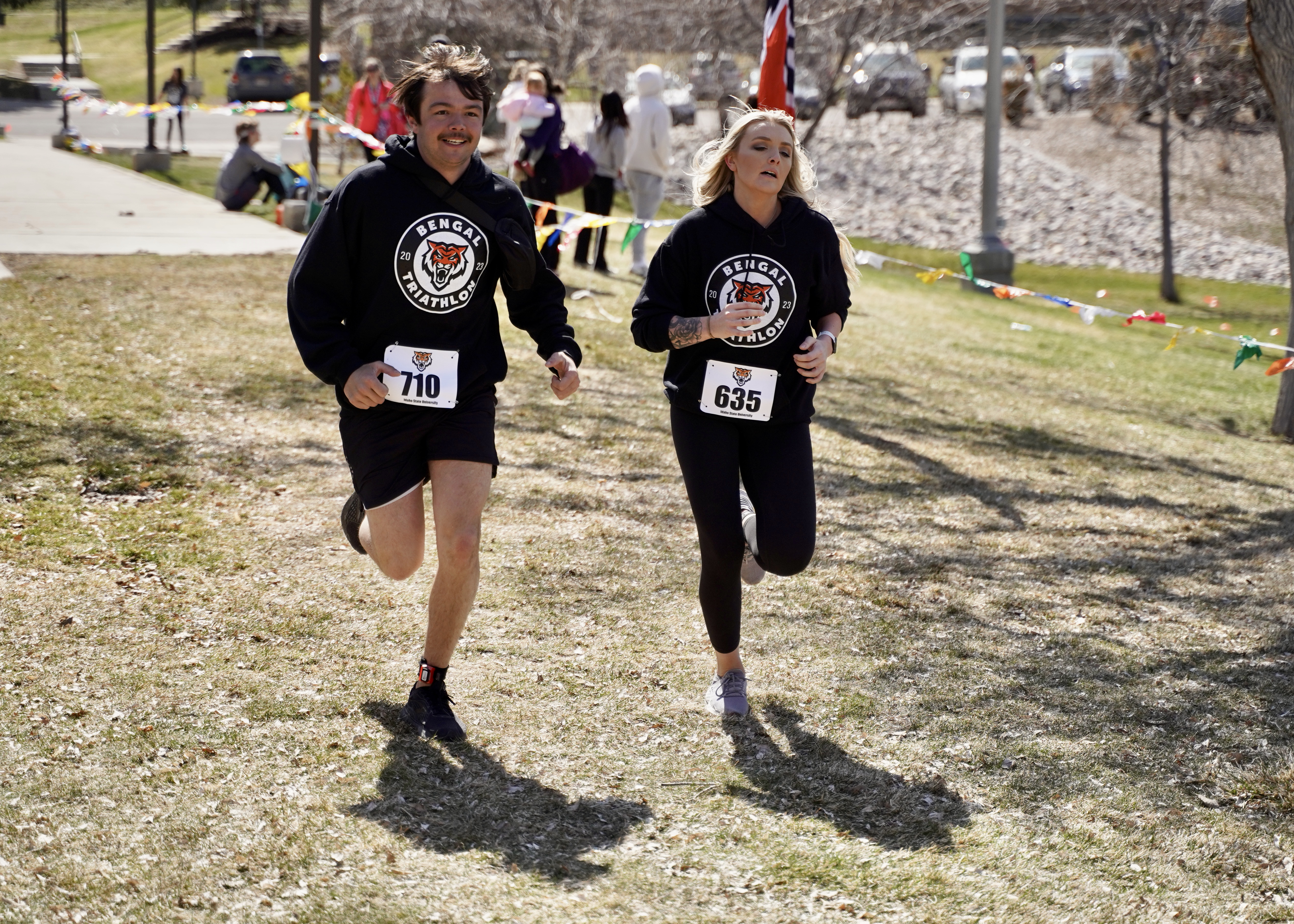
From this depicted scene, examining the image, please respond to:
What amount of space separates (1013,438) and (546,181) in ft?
16.7

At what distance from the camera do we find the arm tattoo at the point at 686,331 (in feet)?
13.1

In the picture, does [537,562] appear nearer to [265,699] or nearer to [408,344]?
[265,699]

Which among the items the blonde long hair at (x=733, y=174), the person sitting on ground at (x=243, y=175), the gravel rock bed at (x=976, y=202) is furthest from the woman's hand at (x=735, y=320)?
the gravel rock bed at (x=976, y=202)

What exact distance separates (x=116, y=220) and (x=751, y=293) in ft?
37.4

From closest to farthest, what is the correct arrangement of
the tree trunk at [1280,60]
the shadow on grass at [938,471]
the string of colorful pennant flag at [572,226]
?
the shadow on grass at [938,471]
the tree trunk at [1280,60]
the string of colorful pennant flag at [572,226]

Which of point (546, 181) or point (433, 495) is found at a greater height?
point (546, 181)

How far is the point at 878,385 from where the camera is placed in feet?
33.0

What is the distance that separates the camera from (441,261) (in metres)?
3.81

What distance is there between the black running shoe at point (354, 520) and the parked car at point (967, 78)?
28.6 metres

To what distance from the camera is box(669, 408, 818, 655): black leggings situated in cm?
409

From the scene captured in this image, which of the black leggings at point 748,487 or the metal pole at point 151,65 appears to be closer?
the black leggings at point 748,487

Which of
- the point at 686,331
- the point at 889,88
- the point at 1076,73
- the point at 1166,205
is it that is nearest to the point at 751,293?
the point at 686,331

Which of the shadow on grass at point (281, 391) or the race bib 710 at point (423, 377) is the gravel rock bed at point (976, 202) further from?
the race bib 710 at point (423, 377)

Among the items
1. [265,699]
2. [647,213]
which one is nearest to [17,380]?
[265,699]
